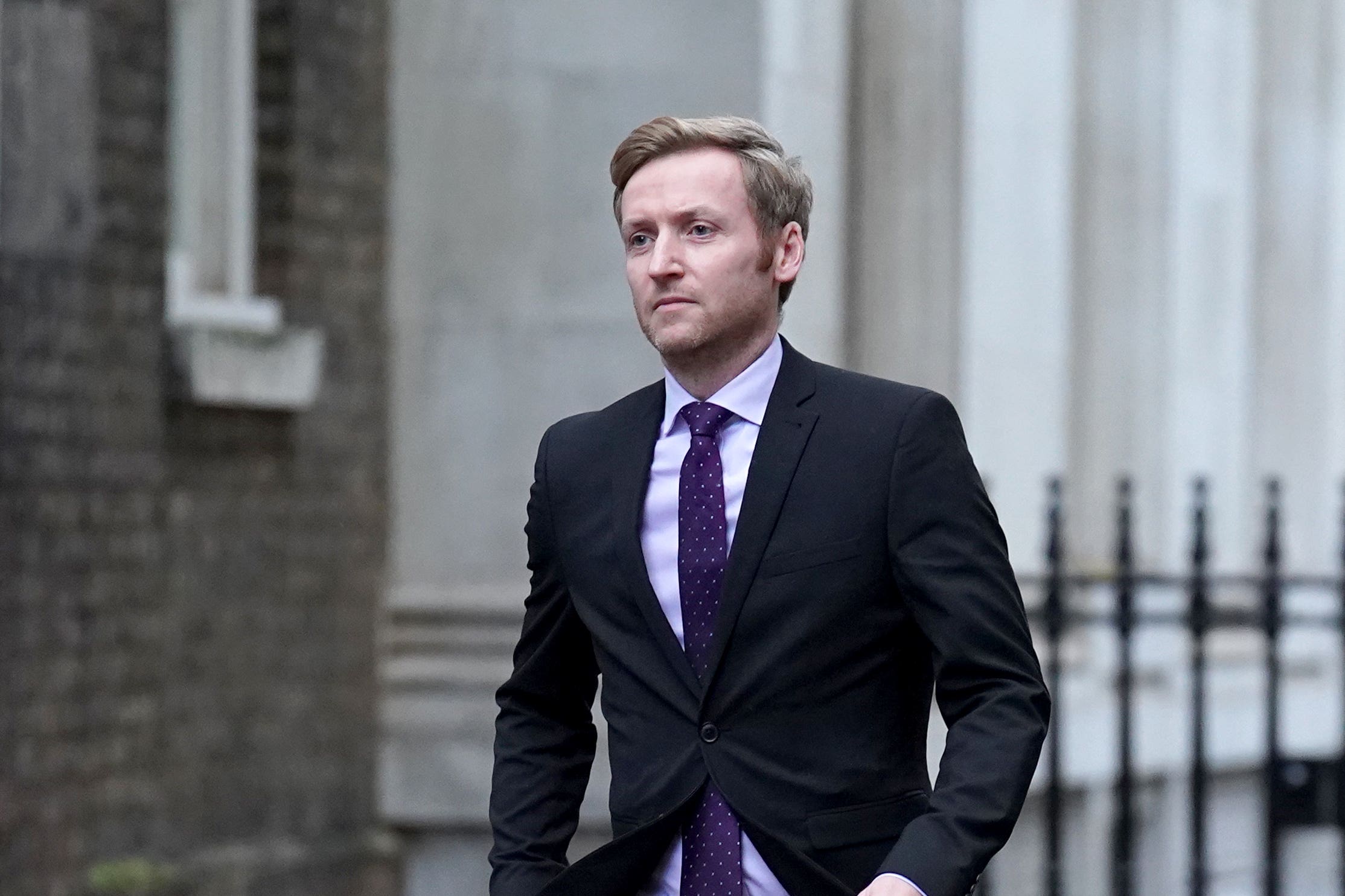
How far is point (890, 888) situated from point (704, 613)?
0.43 metres

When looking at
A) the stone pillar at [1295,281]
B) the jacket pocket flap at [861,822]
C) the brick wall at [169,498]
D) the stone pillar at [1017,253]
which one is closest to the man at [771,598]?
the jacket pocket flap at [861,822]

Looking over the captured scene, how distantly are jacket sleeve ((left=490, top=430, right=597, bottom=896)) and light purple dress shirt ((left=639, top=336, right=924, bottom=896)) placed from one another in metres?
Result: 0.19

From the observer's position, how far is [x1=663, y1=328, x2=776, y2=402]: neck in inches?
114

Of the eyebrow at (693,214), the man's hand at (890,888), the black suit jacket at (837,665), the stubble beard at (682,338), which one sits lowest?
the man's hand at (890,888)

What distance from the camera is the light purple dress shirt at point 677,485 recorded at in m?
2.83

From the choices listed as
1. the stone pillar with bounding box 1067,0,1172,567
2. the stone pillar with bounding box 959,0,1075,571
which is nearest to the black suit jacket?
the stone pillar with bounding box 959,0,1075,571

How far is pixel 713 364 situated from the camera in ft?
9.54

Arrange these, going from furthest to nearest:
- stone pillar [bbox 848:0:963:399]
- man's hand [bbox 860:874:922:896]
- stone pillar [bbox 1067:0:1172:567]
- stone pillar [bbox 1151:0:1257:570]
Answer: stone pillar [bbox 1151:0:1257:570] < stone pillar [bbox 1067:0:1172:567] < stone pillar [bbox 848:0:963:399] < man's hand [bbox 860:874:922:896]

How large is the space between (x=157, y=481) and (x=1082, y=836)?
3.93 metres

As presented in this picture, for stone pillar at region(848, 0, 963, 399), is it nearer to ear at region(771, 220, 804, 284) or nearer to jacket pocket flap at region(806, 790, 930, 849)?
ear at region(771, 220, 804, 284)

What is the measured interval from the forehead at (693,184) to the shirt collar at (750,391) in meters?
0.22

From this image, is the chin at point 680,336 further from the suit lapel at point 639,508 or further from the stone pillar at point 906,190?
the stone pillar at point 906,190

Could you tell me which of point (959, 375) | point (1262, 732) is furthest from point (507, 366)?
point (1262, 732)

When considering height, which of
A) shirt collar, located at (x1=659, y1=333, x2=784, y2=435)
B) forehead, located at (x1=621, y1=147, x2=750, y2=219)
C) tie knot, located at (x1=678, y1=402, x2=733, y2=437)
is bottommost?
tie knot, located at (x1=678, y1=402, x2=733, y2=437)
